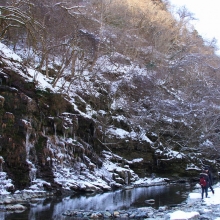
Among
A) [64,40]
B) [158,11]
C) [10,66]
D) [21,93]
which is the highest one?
[158,11]

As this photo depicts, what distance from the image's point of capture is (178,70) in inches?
1398

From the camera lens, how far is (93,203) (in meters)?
13.1

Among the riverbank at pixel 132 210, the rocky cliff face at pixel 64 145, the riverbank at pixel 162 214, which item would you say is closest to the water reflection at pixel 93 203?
the riverbank at pixel 132 210

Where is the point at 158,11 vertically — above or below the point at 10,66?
above

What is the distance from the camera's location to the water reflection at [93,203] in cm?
1005

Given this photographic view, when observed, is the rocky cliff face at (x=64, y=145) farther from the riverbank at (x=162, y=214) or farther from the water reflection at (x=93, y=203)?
the riverbank at (x=162, y=214)

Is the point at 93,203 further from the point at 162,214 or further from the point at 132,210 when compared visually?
the point at 162,214

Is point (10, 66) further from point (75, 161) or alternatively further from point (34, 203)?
point (34, 203)

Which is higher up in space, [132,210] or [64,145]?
[64,145]

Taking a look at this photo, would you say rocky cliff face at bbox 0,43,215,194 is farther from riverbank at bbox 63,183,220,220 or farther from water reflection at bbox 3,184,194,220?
riverbank at bbox 63,183,220,220

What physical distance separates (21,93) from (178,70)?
23.1m

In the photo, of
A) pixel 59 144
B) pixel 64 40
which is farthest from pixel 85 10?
pixel 59 144

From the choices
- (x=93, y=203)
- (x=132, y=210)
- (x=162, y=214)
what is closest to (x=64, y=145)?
(x=93, y=203)

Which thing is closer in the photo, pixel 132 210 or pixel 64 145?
pixel 132 210
